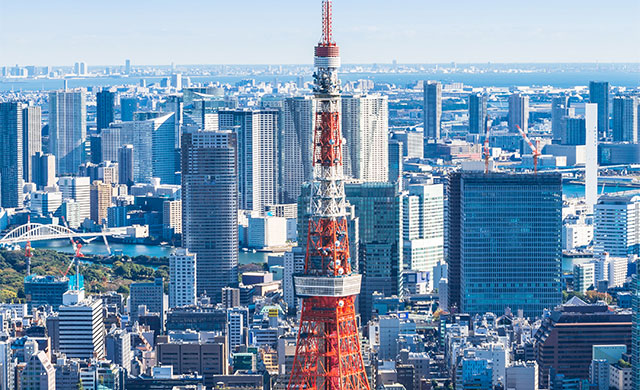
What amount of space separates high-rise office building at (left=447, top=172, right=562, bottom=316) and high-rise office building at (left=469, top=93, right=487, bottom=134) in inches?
1476

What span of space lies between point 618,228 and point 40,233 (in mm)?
14007

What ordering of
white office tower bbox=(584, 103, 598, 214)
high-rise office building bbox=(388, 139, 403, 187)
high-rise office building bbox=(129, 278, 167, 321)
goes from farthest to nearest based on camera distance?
white office tower bbox=(584, 103, 598, 214) < high-rise office building bbox=(388, 139, 403, 187) < high-rise office building bbox=(129, 278, 167, 321)

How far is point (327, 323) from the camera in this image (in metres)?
12.2

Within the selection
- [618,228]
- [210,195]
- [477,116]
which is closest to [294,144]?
[210,195]

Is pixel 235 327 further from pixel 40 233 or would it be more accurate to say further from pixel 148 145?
pixel 148 145

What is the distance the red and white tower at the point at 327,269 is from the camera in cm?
1209

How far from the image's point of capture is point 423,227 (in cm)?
2958

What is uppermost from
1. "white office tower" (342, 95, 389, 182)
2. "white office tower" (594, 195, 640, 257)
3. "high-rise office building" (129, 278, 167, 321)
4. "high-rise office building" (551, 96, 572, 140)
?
"high-rise office building" (551, 96, 572, 140)

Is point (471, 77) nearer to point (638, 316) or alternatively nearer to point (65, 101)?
point (65, 101)

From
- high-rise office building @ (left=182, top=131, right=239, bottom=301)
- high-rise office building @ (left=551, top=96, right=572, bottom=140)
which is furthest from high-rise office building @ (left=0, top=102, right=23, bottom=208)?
high-rise office building @ (left=551, top=96, right=572, bottom=140)

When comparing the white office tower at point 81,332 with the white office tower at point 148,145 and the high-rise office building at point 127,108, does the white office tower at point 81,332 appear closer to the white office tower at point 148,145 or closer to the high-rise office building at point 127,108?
the white office tower at point 148,145

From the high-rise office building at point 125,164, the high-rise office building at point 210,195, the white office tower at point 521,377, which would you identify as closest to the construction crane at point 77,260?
the high-rise office building at point 210,195

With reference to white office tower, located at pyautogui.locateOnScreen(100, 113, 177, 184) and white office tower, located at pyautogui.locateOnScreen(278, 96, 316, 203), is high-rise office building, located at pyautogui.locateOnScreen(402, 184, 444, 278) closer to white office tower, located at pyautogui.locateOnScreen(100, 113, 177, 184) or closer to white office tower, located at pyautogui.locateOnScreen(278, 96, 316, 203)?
white office tower, located at pyautogui.locateOnScreen(278, 96, 316, 203)

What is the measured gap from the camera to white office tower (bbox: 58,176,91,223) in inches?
1599
